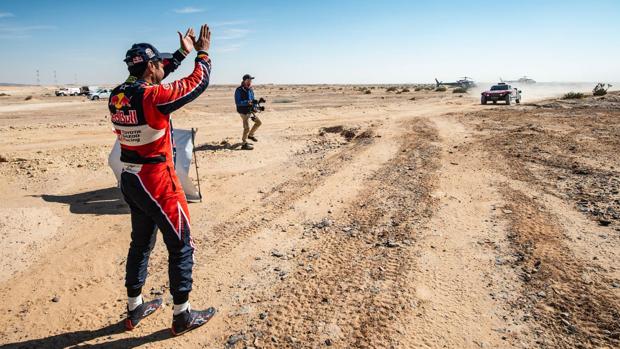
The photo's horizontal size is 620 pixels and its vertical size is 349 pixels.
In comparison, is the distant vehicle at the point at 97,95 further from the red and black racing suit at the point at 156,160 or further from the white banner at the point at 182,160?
the red and black racing suit at the point at 156,160

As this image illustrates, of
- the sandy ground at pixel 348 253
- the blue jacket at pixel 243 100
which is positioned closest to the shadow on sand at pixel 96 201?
the sandy ground at pixel 348 253

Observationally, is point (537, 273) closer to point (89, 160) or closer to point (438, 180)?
point (438, 180)

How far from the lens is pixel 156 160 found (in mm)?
2867

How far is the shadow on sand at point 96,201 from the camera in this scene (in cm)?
610

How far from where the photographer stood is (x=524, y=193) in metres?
6.17

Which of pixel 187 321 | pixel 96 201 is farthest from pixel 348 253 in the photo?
pixel 96 201

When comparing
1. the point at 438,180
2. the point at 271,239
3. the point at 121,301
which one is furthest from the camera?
the point at 438,180

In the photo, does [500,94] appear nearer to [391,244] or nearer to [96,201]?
[391,244]

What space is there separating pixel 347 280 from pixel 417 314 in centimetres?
76

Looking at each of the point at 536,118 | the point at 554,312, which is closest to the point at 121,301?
the point at 554,312

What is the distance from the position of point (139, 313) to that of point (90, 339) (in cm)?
38

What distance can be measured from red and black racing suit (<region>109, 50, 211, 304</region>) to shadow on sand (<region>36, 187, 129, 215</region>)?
3.44 metres

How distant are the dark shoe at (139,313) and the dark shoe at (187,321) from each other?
315 millimetres

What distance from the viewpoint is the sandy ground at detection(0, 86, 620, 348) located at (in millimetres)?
3098
